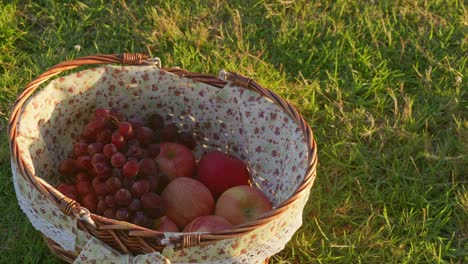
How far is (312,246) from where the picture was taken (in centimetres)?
245

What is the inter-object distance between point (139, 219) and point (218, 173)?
41 centimetres

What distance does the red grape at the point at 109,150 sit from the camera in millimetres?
2229

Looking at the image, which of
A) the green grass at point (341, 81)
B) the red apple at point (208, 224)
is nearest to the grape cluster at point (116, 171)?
the red apple at point (208, 224)

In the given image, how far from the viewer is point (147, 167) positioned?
228cm

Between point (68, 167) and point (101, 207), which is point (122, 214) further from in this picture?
point (68, 167)

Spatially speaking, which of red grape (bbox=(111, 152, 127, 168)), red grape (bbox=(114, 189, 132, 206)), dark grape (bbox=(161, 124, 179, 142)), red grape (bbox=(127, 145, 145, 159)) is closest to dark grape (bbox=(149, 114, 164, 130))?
dark grape (bbox=(161, 124, 179, 142))

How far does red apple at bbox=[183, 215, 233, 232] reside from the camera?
6.97ft

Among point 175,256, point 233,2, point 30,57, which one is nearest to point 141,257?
point 175,256

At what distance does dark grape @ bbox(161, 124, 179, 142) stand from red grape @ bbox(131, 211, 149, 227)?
45cm

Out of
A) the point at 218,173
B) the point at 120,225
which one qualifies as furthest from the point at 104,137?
the point at 120,225

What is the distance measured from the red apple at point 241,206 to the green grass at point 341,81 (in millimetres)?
218

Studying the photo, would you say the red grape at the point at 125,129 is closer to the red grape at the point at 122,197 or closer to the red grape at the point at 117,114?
the red grape at the point at 117,114

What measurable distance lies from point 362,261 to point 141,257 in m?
0.85

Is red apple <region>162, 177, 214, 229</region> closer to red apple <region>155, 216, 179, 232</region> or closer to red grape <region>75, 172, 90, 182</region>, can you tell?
red apple <region>155, 216, 179, 232</region>
